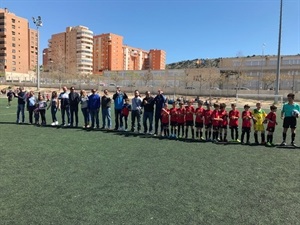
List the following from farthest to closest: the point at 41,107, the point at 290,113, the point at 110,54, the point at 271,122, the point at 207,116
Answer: the point at 110,54 → the point at 41,107 → the point at 207,116 → the point at 271,122 → the point at 290,113

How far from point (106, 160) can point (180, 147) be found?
2.80 m

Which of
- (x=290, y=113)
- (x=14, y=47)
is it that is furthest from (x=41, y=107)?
(x=14, y=47)

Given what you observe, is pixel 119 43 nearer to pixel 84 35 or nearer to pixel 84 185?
pixel 84 35

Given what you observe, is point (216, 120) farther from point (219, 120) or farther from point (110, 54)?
point (110, 54)

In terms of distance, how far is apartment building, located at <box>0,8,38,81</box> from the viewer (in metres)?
98.9

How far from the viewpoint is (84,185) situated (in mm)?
5352

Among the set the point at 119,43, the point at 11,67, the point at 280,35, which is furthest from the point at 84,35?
the point at 280,35

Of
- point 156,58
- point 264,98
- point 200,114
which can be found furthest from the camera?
point 156,58

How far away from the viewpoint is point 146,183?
18.0 ft

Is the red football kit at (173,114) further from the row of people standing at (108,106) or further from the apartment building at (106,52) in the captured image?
the apartment building at (106,52)

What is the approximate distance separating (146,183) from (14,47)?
11228 cm

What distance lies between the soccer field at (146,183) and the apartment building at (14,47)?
99.6 m

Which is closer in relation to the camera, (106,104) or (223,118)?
(223,118)

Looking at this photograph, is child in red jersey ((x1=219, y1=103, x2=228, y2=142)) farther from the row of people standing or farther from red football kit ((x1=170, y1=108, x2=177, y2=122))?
the row of people standing
